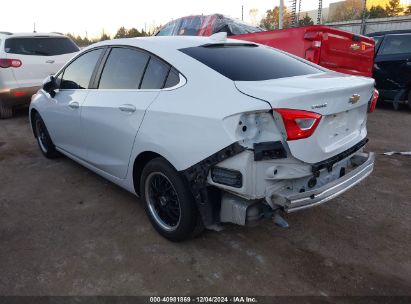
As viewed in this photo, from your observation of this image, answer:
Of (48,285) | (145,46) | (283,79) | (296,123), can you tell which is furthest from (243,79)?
(48,285)

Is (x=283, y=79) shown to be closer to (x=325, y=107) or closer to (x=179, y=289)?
(x=325, y=107)

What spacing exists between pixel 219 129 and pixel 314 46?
14.4 ft

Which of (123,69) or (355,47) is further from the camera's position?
(355,47)

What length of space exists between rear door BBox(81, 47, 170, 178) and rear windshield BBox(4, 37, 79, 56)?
4880mm

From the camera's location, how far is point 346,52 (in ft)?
21.8

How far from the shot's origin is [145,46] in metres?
3.26

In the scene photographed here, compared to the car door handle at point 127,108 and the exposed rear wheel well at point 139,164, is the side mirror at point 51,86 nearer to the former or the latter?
the car door handle at point 127,108

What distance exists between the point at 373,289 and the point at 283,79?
164 cm

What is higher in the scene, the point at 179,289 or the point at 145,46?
the point at 145,46

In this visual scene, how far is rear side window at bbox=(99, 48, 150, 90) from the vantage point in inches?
128

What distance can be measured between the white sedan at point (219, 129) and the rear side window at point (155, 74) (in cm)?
1

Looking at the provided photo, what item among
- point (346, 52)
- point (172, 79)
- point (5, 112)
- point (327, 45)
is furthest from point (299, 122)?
point (5, 112)

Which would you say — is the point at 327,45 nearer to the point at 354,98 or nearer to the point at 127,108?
the point at 354,98

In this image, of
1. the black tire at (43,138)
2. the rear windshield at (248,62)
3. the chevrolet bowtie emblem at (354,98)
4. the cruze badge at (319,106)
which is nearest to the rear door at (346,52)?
the rear windshield at (248,62)
